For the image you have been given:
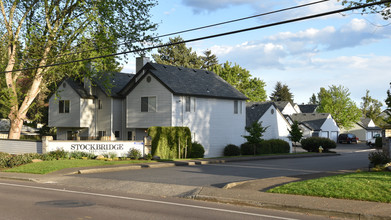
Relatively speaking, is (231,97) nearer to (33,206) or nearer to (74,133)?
(74,133)

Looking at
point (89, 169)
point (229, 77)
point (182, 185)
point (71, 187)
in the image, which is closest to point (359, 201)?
point (182, 185)

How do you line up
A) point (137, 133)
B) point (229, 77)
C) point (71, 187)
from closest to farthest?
1. point (71, 187)
2. point (137, 133)
3. point (229, 77)

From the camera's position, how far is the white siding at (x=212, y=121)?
3722 centimetres

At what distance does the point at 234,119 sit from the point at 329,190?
28905mm

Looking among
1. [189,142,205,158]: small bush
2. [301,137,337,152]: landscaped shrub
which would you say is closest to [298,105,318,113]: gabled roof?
[301,137,337,152]: landscaped shrub

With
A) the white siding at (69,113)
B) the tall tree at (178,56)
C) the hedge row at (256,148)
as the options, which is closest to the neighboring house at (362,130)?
the tall tree at (178,56)

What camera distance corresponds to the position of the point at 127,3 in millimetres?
34469

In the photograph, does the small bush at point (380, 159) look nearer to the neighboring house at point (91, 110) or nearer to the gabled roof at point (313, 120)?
the neighboring house at point (91, 110)

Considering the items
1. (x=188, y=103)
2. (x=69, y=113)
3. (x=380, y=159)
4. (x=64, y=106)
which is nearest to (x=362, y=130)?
(x=188, y=103)

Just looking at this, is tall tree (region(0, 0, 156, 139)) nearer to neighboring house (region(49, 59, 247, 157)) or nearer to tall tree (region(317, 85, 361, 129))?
neighboring house (region(49, 59, 247, 157))

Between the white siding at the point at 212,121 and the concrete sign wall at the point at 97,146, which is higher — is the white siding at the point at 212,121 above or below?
above

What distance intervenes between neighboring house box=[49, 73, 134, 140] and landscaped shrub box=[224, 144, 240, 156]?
10.3 metres

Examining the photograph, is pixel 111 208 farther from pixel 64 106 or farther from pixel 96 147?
pixel 64 106

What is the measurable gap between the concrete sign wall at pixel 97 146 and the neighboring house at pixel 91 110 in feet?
37.4
